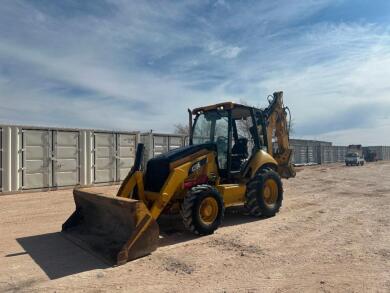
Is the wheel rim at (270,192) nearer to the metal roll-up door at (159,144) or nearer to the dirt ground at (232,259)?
the dirt ground at (232,259)

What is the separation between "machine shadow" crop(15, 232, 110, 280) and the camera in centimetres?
531

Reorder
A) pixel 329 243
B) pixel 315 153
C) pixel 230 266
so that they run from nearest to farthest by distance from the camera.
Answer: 1. pixel 230 266
2. pixel 329 243
3. pixel 315 153

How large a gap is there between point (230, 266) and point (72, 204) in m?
7.53

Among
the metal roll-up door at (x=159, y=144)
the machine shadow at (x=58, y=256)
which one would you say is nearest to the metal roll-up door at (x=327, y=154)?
the metal roll-up door at (x=159, y=144)

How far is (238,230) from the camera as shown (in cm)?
746

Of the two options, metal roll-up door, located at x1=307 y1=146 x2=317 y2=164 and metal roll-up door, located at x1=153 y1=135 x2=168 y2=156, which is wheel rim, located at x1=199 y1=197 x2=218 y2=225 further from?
metal roll-up door, located at x1=307 y1=146 x2=317 y2=164

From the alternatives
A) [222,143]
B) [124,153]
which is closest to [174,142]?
[124,153]

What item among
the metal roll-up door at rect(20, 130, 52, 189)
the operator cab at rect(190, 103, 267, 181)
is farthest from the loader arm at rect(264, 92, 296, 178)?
the metal roll-up door at rect(20, 130, 52, 189)

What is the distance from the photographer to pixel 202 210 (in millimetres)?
6949

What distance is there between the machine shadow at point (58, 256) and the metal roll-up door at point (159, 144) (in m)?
10.9

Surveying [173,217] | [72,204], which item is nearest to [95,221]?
[173,217]

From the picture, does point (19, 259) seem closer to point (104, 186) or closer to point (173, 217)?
point (173, 217)

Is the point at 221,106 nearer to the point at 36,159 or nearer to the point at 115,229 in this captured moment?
the point at 115,229

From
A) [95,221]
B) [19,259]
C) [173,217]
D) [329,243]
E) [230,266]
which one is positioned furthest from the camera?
[173,217]
